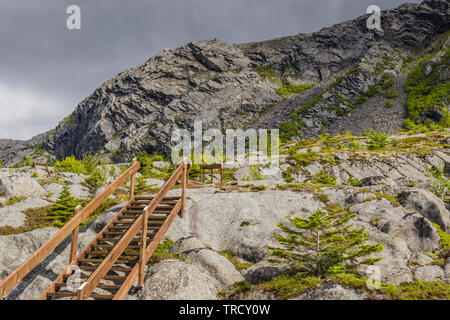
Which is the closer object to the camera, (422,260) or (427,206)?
(422,260)

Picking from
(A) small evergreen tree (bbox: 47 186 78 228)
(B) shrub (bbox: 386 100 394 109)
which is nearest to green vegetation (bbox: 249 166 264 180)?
(A) small evergreen tree (bbox: 47 186 78 228)

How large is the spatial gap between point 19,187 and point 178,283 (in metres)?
26.6

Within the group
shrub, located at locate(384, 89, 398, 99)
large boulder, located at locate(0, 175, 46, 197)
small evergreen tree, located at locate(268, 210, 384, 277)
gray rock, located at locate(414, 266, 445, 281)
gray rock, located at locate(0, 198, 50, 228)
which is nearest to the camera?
small evergreen tree, located at locate(268, 210, 384, 277)

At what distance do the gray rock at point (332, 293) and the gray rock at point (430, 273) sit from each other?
4217 millimetres

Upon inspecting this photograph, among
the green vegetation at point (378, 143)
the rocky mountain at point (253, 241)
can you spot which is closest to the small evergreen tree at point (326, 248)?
the rocky mountain at point (253, 241)

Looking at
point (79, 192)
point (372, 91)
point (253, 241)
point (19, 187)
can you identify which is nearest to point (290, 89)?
point (372, 91)

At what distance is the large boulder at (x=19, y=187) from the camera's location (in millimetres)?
26031

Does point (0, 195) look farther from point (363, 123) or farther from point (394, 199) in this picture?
point (363, 123)

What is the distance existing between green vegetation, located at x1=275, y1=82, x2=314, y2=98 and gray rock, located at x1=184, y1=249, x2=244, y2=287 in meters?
137

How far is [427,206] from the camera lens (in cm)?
1340

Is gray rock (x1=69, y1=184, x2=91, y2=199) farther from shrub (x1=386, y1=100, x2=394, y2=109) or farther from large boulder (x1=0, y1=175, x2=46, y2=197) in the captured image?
shrub (x1=386, y1=100, x2=394, y2=109)

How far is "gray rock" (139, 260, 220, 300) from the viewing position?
7569 millimetres

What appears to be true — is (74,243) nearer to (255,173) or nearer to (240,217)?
(240,217)
